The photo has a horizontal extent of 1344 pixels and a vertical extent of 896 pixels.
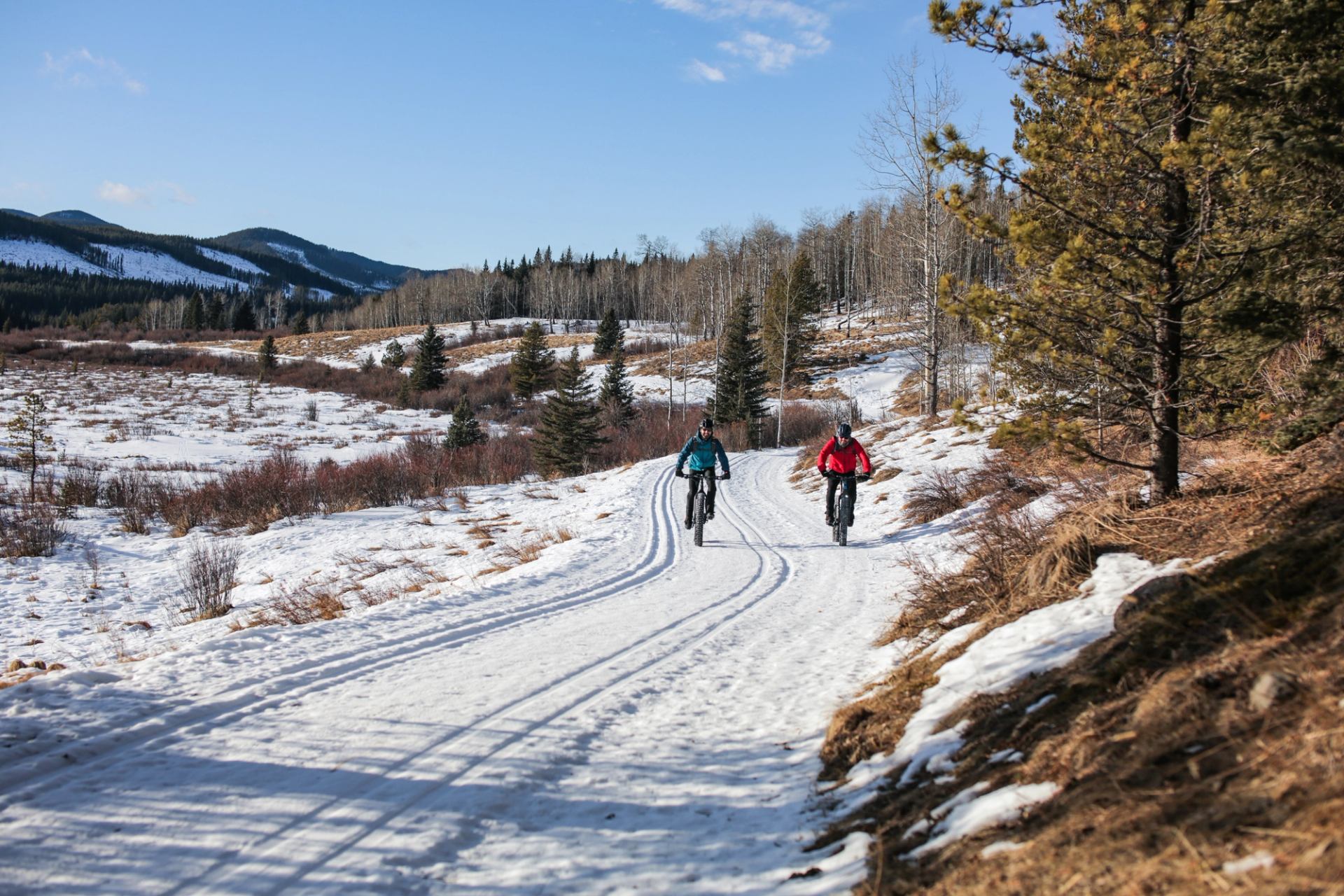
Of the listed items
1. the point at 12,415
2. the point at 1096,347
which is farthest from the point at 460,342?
the point at 1096,347

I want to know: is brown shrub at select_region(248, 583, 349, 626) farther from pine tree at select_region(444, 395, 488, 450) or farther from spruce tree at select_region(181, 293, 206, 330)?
spruce tree at select_region(181, 293, 206, 330)

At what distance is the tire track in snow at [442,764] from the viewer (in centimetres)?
287

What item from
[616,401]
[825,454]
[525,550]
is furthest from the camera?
[616,401]

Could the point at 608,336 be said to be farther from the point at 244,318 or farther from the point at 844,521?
the point at 244,318

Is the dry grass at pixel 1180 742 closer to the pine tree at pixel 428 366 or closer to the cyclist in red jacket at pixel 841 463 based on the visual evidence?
the cyclist in red jacket at pixel 841 463

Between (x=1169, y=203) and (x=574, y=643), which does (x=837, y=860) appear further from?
(x=1169, y=203)

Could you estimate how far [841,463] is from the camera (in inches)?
430

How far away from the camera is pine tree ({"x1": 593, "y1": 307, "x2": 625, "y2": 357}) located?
204 ft

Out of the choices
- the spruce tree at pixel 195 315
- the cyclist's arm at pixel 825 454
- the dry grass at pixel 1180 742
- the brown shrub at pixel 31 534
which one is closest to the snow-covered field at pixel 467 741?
the dry grass at pixel 1180 742

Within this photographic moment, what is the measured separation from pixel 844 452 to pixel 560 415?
2115 centimetres

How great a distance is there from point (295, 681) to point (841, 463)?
26.6ft

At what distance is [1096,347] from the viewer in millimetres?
5496

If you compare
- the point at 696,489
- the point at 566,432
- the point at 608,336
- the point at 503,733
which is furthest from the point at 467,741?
the point at 608,336

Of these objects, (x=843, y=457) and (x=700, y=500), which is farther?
(x=700, y=500)
